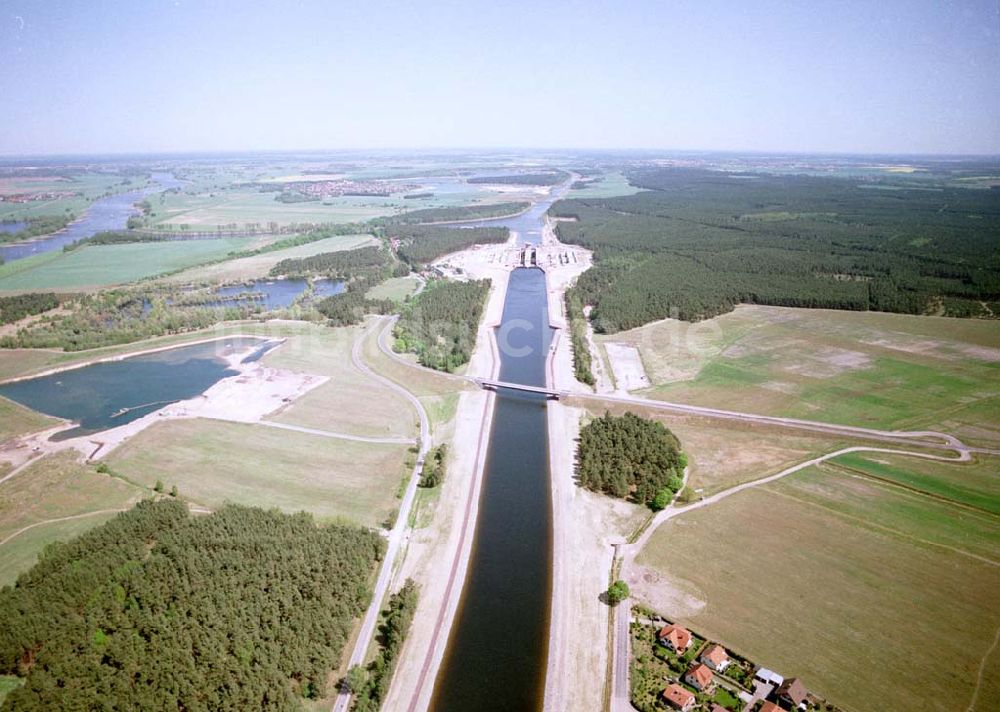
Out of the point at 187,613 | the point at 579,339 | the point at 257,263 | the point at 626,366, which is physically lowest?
the point at 187,613

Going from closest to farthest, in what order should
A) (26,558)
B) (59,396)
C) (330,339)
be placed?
(26,558)
(59,396)
(330,339)

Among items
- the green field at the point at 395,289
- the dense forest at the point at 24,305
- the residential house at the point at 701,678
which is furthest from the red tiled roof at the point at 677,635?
the dense forest at the point at 24,305

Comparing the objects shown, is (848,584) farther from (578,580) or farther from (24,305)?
Answer: (24,305)

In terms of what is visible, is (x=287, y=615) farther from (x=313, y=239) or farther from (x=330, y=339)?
(x=313, y=239)

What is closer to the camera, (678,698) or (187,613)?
(678,698)

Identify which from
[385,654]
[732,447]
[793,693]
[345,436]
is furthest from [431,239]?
[793,693]

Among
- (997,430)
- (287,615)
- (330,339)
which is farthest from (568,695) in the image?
(330,339)

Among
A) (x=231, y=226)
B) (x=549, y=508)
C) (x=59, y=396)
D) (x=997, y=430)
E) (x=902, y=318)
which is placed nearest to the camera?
(x=549, y=508)

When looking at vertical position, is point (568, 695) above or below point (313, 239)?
below
